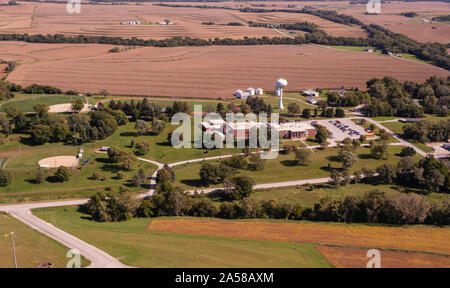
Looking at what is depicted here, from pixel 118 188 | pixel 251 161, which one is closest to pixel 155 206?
pixel 118 188

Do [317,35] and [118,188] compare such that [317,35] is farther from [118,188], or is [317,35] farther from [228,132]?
[118,188]

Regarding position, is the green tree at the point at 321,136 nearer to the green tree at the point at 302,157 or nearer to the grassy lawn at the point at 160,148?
the green tree at the point at 302,157

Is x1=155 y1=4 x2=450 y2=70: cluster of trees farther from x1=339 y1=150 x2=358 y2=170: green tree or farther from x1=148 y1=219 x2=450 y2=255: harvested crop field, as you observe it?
x1=148 y1=219 x2=450 y2=255: harvested crop field

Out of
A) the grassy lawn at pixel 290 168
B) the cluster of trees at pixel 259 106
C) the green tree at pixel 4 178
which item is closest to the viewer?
the green tree at pixel 4 178

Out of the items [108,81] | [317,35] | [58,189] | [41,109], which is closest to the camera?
[58,189]

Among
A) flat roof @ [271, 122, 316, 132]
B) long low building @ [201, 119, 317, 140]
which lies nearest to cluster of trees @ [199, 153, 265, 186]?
long low building @ [201, 119, 317, 140]

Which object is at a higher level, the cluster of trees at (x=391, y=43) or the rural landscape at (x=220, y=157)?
the cluster of trees at (x=391, y=43)

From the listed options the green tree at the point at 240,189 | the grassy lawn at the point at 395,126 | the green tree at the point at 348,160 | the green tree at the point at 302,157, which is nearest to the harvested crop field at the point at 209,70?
the grassy lawn at the point at 395,126
